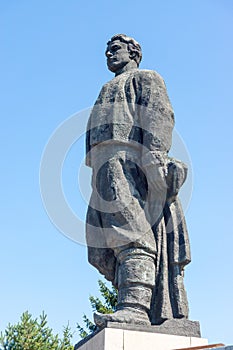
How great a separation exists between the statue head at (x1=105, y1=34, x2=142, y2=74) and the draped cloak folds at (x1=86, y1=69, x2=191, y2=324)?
439 mm

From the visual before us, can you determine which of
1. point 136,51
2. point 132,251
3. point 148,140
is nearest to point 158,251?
point 132,251

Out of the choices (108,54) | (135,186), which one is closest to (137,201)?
(135,186)

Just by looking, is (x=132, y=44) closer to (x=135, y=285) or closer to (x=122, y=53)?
(x=122, y=53)

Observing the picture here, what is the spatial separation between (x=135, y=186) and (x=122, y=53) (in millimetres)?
2224

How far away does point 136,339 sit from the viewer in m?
7.18

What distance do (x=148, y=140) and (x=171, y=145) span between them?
43cm

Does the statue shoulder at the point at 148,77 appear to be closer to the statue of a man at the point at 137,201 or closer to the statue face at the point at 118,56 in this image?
the statue of a man at the point at 137,201

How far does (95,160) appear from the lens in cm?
870

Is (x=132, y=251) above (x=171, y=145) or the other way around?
the other way around

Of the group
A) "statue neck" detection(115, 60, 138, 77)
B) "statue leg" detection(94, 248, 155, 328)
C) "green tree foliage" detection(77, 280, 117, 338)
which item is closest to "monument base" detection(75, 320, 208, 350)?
"statue leg" detection(94, 248, 155, 328)

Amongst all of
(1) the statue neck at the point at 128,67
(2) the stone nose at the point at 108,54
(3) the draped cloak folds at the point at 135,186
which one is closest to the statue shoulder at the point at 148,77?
(3) the draped cloak folds at the point at 135,186

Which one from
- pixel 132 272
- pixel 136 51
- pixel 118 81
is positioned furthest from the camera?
pixel 136 51

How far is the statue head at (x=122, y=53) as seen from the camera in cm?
936

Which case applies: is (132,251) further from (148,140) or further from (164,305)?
(148,140)
